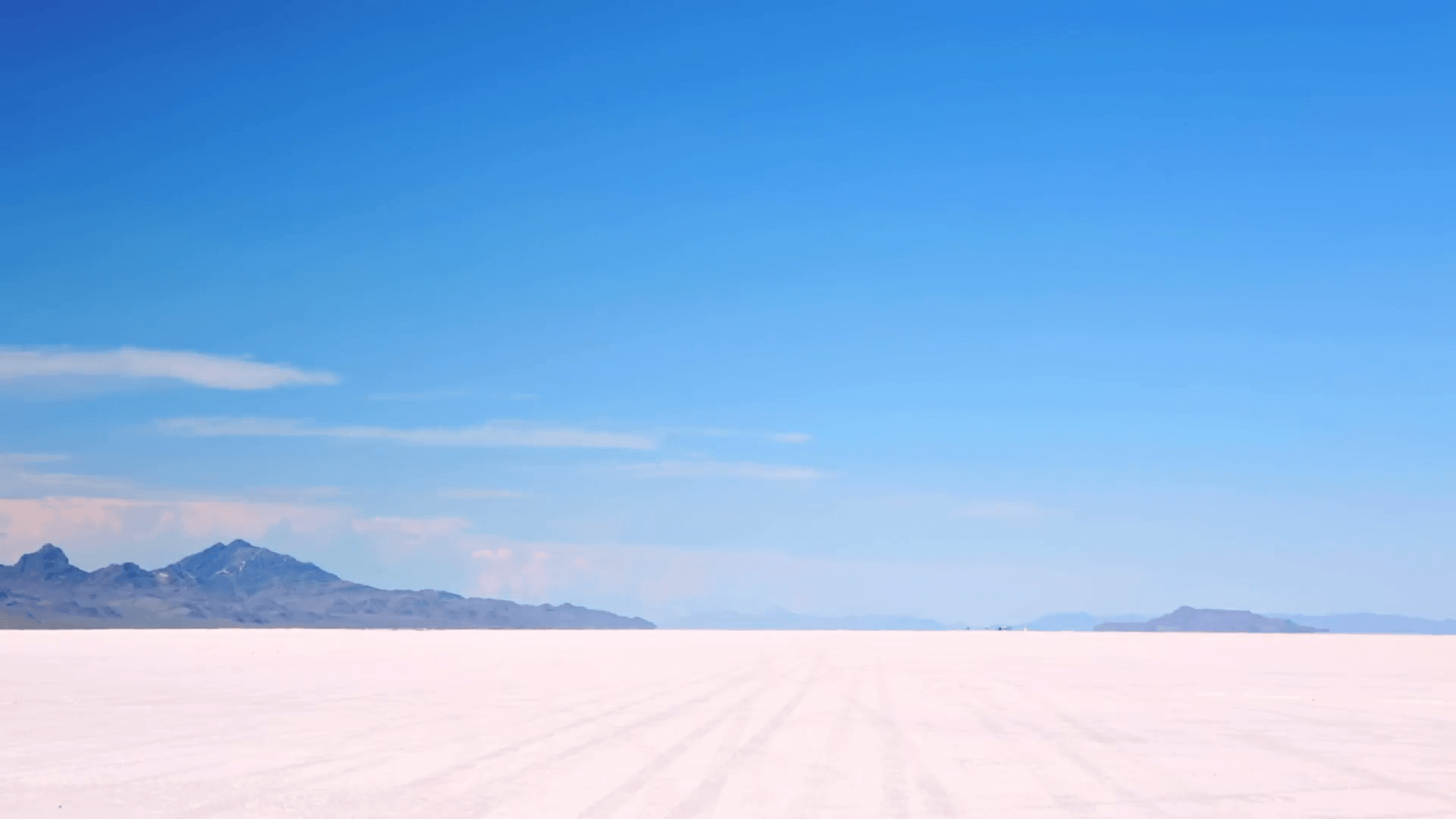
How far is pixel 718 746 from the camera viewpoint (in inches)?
661

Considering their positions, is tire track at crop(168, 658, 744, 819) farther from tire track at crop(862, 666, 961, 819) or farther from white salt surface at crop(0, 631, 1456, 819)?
tire track at crop(862, 666, 961, 819)

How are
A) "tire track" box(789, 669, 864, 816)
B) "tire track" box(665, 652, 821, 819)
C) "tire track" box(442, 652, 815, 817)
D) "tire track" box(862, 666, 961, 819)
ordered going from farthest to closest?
"tire track" box(442, 652, 815, 817) → "tire track" box(789, 669, 864, 816) → "tire track" box(862, 666, 961, 819) → "tire track" box(665, 652, 821, 819)

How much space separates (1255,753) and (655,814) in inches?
367

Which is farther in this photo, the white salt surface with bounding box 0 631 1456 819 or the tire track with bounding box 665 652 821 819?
the white salt surface with bounding box 0 631 1456 819

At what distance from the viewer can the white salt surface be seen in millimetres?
12391

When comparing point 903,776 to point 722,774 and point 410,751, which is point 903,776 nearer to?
point 722,774

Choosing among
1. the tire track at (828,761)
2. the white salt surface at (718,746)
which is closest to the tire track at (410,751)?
the white salt surface at (718,746)

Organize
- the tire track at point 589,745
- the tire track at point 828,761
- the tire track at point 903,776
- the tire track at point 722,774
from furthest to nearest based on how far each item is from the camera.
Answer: the tire track at point 589,745 → the tire track at point 828,761 → the tire track at point 903,776 → the tire track at point 722,774

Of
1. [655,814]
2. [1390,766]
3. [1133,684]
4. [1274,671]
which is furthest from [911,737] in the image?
[1274,671]

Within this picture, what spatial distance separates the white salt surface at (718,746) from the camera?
1239 centimetres

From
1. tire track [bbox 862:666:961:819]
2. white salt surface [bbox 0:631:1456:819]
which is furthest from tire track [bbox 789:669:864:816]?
tire track [bbox 862:666:961:819]

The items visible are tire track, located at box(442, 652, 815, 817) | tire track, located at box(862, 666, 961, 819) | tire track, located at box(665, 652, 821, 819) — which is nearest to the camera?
tire track, located at box(665, 652, 821, 819)

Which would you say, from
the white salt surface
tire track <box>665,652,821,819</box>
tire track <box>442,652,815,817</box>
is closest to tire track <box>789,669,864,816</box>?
the white salt surface

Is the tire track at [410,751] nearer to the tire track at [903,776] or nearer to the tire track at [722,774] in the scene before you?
the tire track at [722,774]
